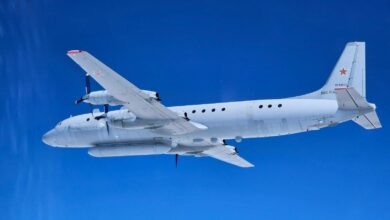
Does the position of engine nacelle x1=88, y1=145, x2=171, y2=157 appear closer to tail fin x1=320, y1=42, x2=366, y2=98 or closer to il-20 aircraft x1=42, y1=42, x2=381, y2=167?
il-20 aircraft x1=42, y1=42, x2=381, y2=167

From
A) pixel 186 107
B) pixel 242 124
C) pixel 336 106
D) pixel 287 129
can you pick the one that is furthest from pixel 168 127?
pixel 336 106

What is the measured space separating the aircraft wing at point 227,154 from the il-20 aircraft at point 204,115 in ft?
5.49

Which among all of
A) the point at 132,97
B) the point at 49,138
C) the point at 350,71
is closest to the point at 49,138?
the point at 49,138

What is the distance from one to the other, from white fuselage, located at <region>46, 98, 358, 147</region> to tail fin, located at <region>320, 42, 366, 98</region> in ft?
4.49

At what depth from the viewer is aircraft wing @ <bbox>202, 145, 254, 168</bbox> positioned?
42.0 meters

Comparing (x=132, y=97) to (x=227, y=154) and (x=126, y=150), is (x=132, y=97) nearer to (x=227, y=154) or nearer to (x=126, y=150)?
(x=126, y=150)

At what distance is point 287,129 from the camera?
117 feet

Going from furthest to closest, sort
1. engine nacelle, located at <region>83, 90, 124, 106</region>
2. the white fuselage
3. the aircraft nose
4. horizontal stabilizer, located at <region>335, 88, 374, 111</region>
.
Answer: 1. the aircraft nose
2. engine nacelle, located at <region>83, 90, 124, 106</region>
3. the white fuselage
4. horizontal stabilizer, located at <region>335, 88, 374, 111</region>

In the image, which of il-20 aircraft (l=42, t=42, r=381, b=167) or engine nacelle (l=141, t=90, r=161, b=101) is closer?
il-20 aircraft (l=42, t=42, r=381, b=167)

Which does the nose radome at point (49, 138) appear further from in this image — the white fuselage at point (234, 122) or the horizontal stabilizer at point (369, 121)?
the horizontal stabilizer at point (369, 121)

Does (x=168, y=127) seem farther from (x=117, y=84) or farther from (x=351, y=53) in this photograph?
(x=351, y=53)

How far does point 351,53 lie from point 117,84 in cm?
1398

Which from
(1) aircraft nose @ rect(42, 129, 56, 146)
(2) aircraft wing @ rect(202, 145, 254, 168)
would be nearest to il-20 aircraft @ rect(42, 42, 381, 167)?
(2) aircraft wing @ rect(202, 145, 254, 168)

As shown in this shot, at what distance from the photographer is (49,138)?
42.5 m
